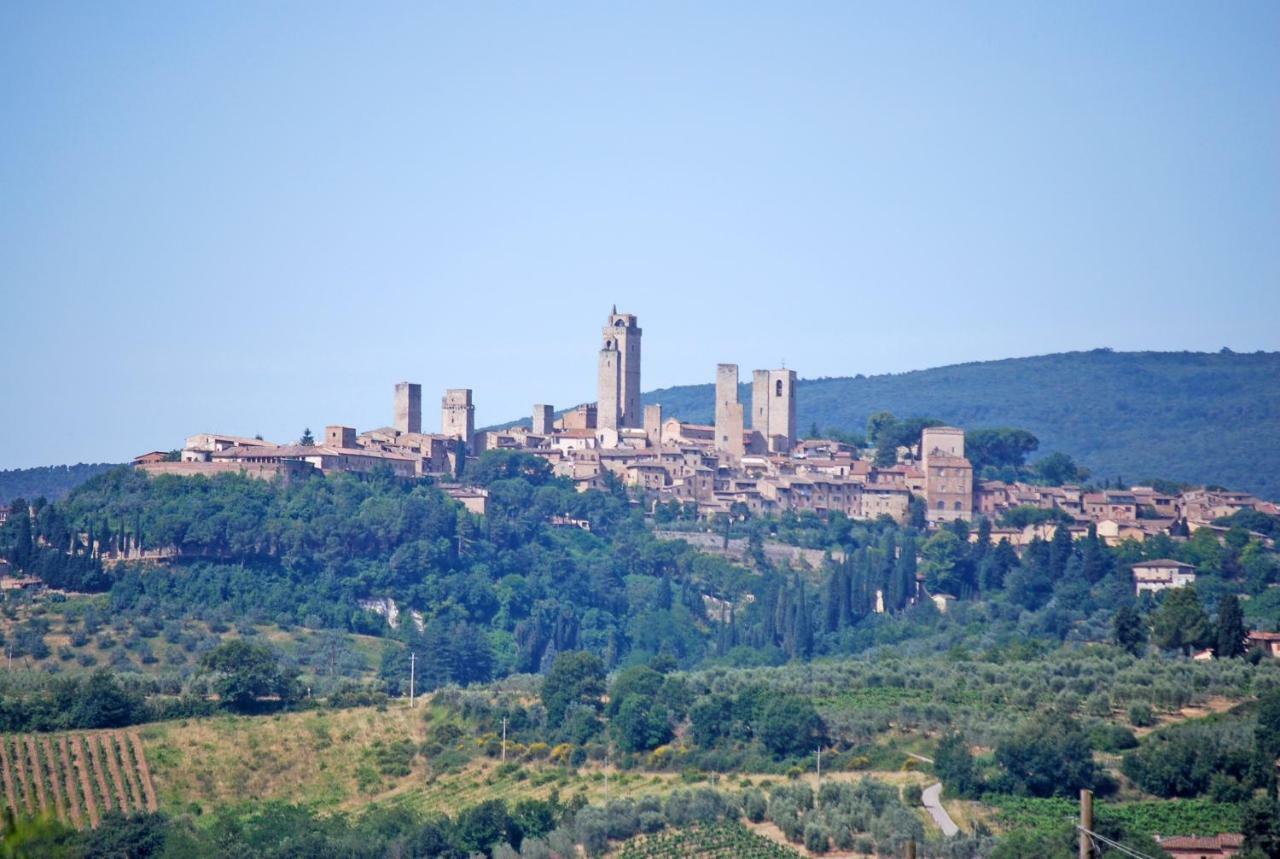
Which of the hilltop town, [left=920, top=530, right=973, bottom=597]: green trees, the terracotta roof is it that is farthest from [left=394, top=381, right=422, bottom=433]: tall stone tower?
the terracotta roof

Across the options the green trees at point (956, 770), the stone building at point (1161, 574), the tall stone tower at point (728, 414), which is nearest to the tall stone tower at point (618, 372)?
the tall stone tower at point (728, 414)

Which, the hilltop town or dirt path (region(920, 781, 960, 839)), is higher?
the hilltop town

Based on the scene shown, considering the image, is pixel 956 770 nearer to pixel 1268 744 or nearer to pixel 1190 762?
pixel 1190 762

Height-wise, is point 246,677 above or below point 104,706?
above

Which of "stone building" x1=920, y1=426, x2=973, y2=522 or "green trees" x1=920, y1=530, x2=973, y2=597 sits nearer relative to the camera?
"green trees" x1=920, y1=530, x2=973, y2=597

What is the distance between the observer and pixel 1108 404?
6599 inches

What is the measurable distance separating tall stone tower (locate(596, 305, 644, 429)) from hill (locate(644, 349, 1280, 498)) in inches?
2138

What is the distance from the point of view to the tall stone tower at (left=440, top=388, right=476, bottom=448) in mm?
86250

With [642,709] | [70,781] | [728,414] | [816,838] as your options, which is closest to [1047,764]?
[816,838]

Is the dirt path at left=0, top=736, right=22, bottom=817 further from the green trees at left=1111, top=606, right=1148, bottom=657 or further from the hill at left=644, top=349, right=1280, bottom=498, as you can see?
the hill at left=644, top=349, right=1280, bottom=498

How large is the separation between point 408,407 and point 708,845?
178 ft

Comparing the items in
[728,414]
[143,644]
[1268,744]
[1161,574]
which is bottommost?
[143,644]

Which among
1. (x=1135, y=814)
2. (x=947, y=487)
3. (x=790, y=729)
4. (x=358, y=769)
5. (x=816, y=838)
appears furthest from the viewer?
(x=947, y=487)

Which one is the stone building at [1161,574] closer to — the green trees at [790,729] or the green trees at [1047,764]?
the green trees at [790,729]
